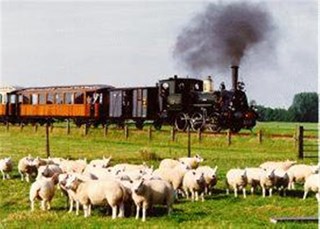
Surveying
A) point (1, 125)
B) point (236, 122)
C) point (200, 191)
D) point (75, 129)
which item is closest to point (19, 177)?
point (200, 191)

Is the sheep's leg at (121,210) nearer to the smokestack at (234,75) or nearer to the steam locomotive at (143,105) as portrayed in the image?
the steam locomotive at (143,105)

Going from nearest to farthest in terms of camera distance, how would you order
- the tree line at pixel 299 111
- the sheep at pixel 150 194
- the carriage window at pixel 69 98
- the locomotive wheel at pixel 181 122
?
1. the sheep at pixel 150 194
2. the locomotive wheel at pixel 181 122
3. the carriage window at pixel 69 98
4. the tree line at pixel 299 111

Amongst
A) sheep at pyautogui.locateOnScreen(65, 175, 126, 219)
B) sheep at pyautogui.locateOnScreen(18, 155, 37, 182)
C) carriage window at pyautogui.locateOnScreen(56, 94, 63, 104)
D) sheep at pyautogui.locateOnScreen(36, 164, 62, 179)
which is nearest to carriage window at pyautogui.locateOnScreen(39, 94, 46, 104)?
carriage window at pyautogui.locateOnScreen(56, 94, 63, 104)

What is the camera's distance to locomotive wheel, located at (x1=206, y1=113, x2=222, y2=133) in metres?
35.6

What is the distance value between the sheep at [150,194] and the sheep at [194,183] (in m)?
1.78

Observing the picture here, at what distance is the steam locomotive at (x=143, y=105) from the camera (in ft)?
117

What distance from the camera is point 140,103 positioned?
39.2m

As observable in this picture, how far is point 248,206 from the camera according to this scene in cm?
1302

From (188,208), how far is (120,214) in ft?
5.41

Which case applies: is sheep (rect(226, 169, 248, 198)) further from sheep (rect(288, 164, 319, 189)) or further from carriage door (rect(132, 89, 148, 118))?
carriage door (rect(132, 89, 148, 118))

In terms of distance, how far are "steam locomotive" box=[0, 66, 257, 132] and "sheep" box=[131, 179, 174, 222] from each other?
2325 cm

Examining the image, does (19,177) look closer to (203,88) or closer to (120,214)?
(120,214)

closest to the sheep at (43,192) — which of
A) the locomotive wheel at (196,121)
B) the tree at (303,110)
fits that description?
the locomotive wheel at (196,121)

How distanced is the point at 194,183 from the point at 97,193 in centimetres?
260
